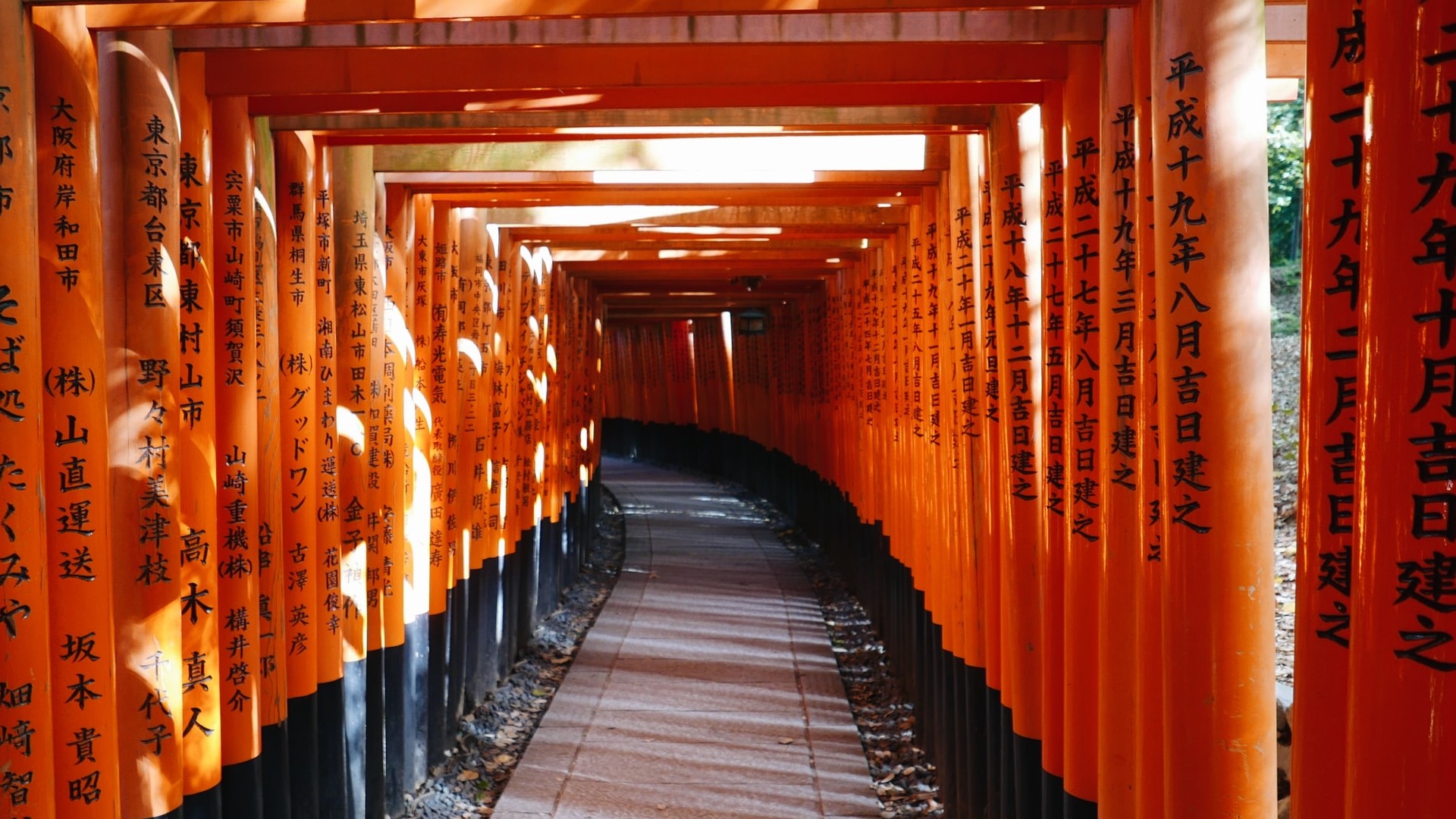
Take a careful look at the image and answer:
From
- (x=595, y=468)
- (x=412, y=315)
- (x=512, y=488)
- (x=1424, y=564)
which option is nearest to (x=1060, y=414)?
(x=1424, y=564)

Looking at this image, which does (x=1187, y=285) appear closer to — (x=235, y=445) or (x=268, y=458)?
(x=235, y=445)

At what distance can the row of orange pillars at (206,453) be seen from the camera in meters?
3.44

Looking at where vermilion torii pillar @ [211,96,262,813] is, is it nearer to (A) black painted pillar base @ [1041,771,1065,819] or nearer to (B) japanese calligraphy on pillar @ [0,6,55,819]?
(B) japanese calligraphy on pillar @ [0,6,55,819]

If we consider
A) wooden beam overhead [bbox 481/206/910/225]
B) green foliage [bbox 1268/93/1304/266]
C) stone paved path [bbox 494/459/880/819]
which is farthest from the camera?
green foliage [bbox 1268/93/1304/266]

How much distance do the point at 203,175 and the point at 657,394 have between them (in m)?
28.1

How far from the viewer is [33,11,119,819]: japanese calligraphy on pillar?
3.63 meters

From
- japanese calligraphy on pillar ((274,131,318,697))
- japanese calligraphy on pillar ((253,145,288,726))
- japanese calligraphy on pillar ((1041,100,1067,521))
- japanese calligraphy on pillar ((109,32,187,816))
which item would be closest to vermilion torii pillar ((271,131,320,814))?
japanese calligraphy on pillar ((274,131,318,697))

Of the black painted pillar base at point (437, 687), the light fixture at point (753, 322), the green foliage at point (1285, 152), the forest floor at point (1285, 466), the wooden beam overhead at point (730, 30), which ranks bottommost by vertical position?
the black painted pillar base at point (437, 687)

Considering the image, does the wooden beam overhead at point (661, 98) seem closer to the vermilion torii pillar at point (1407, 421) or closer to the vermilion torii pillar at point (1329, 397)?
the vermilion torii pillar at point (1329, 397)

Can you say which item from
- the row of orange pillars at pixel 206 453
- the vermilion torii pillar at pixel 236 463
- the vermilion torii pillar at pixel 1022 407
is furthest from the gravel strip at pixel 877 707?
the vermilion torii pillar at pixel 236 463

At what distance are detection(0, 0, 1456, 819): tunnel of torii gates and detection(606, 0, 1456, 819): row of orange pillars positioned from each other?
0.01 metres

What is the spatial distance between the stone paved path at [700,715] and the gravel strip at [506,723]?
215 mm

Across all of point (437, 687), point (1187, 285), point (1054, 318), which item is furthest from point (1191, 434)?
point (437, 687)

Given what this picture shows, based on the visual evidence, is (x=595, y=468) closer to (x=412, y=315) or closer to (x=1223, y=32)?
(x=412, y=315)
